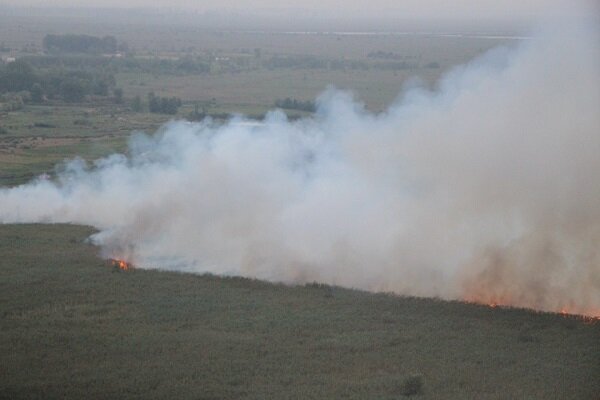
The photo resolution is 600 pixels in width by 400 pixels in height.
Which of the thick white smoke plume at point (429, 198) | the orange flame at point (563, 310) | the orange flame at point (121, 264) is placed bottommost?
the orange flame at point (121, 264)

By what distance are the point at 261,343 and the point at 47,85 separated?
8003cm

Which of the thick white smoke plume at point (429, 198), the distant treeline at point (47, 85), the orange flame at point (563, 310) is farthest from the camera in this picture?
the distant treeline at point (47, 85)

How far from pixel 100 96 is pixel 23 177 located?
4532 cm

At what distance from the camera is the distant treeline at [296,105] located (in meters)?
80.3

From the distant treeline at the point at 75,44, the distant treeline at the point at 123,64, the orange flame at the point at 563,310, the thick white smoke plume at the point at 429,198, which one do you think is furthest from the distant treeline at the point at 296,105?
the distant treeline at the point at 75,44

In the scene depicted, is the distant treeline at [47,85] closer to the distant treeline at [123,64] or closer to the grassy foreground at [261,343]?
the distant treeline at [123,64]

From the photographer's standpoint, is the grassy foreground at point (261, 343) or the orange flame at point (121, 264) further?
the orange flame at point (121, 264)

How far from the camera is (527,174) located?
26.3 m

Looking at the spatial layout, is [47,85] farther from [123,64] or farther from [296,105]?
[123,64]

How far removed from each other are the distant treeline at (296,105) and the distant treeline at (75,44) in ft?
213

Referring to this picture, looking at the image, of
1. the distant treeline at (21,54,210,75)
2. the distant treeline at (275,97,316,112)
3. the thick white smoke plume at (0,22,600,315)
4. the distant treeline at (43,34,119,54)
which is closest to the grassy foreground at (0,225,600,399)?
the thick white smoke plume at (0,22,600,315)

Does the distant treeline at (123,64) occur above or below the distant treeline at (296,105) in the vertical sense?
above

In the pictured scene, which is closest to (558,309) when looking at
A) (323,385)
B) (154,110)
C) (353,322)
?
(353,322)

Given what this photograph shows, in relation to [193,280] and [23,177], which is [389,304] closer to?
[193,280]
